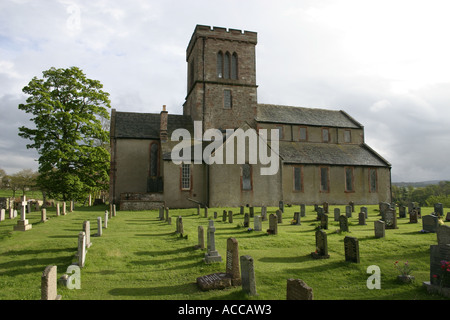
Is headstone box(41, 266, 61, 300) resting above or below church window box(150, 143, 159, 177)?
below

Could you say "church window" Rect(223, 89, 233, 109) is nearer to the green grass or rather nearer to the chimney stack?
the chimney stack

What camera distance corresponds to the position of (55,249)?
12398mm

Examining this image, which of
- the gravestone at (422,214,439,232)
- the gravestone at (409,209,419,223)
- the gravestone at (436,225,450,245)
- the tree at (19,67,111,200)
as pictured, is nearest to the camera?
the gravestone at (436,225,450,245)

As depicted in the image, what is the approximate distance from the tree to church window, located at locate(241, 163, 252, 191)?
13.3 m

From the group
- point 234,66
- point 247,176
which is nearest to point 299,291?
point 247,176

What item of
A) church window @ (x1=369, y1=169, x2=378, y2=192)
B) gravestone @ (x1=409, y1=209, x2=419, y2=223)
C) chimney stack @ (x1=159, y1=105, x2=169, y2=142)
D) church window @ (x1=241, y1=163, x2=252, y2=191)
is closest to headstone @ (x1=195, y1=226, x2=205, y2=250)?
gravestone @ (x1=409, y1=209, x2=419, y2=223)

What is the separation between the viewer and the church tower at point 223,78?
116 ft

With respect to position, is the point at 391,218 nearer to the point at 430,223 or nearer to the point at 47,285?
the point at 430,223

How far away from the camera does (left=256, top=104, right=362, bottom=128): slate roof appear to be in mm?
38375

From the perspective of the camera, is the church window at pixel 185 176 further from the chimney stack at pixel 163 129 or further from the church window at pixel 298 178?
the church window at pixel 298 178

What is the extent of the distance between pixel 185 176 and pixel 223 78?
42.6ft

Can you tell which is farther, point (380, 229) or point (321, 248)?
point (380, 229)

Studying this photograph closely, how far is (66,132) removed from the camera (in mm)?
28656

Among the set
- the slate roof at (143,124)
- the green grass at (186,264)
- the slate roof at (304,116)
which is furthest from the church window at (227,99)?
the green grass at (186,264)
